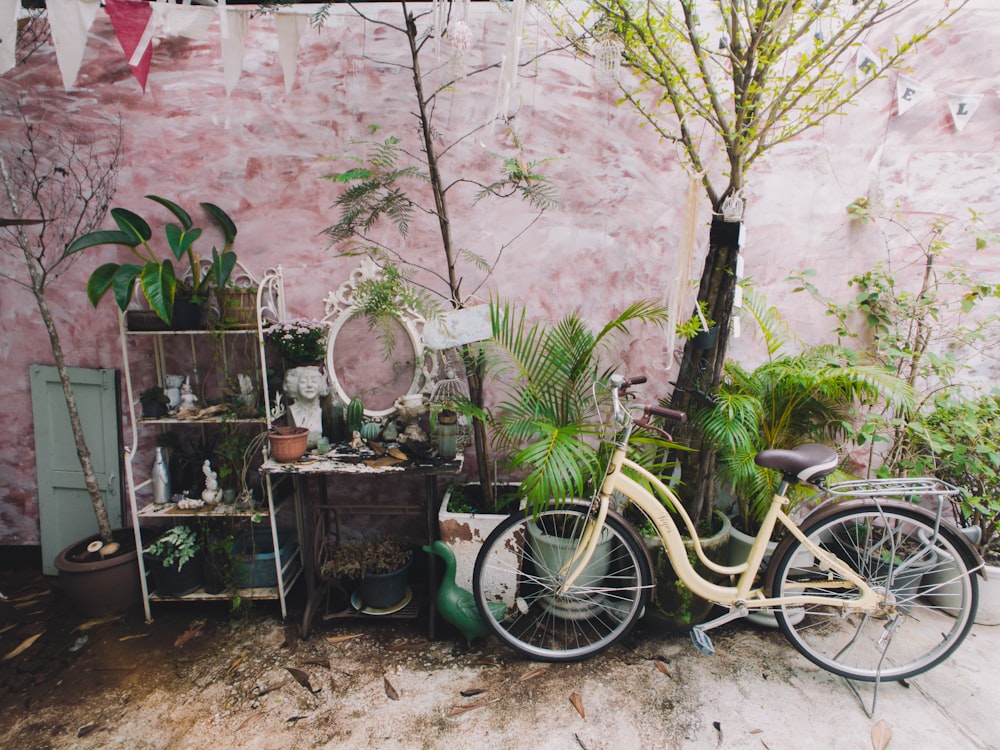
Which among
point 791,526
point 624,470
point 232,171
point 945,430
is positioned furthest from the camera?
point 232,171

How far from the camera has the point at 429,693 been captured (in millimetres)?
2268

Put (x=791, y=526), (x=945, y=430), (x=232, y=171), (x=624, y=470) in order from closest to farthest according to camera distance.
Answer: (x=791, y=526) → (x=624, y=470) → (x=945, y=430) → (x=232, y=171)

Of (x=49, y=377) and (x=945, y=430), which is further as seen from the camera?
(x=49, y=377)

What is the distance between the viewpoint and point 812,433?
2.78 meters

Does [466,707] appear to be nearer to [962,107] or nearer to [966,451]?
[966,451]

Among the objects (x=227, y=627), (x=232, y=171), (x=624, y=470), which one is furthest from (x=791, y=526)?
(x=232, y=171)

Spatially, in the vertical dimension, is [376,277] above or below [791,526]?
above

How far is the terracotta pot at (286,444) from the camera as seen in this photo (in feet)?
8.04

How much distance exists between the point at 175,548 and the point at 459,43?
2758 millimetres

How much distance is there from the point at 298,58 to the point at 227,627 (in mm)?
2912

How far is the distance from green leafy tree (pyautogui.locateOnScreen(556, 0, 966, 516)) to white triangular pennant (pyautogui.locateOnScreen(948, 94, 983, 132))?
40cm

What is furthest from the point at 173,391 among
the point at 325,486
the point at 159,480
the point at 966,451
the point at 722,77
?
the point at 966,451

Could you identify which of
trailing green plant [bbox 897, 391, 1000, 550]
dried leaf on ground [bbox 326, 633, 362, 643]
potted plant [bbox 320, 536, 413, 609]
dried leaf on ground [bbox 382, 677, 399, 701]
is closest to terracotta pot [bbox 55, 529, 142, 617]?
potted plant [bbox 320, 536, 413, 609]

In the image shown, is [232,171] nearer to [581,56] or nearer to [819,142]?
[581,56]
